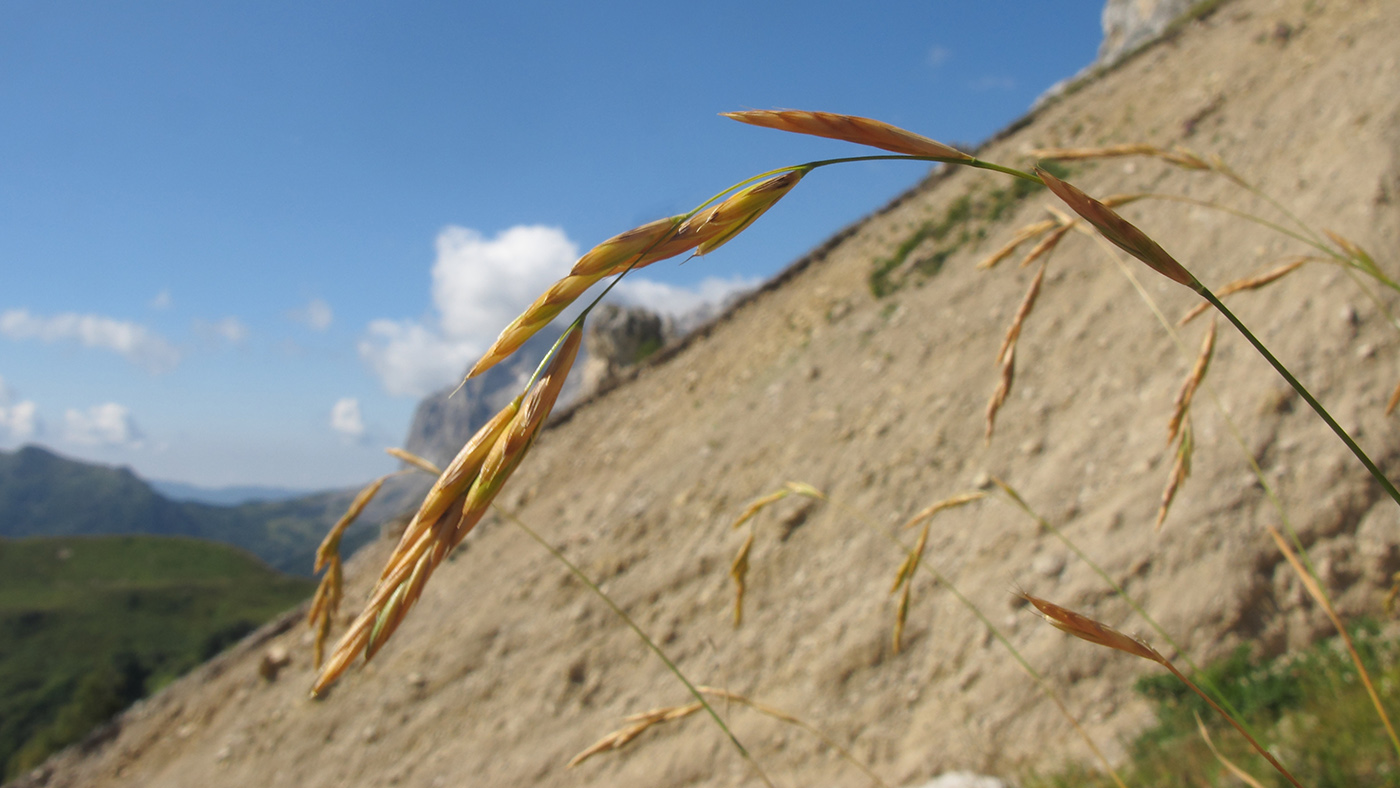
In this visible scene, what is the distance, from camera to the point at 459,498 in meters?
0.82

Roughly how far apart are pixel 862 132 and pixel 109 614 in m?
84.3

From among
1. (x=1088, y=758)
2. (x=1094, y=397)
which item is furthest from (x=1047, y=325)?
(x=1088, y=758)

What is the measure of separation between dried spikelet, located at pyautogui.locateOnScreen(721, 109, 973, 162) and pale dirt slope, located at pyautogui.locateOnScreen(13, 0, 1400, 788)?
2.05 m

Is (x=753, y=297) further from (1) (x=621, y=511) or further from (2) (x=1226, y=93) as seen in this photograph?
(2) (x=1226, y=93)

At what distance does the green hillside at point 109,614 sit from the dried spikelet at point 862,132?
37.9 m

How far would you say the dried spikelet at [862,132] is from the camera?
2.19 feet

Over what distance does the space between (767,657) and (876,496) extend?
77.7 inches

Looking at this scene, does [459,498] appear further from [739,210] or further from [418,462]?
[418,462]

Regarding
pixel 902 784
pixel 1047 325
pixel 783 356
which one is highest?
pixel 783 356

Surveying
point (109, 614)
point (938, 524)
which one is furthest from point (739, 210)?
point (109, 614)

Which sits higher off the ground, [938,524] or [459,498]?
[938,524]

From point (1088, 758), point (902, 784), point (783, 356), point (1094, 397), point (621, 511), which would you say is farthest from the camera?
point (783, 356)

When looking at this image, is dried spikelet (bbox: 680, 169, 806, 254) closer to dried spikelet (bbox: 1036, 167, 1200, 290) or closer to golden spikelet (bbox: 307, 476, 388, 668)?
dried spikelet (bbox: 1036, 167, 1200, 290)

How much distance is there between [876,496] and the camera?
7.07m
